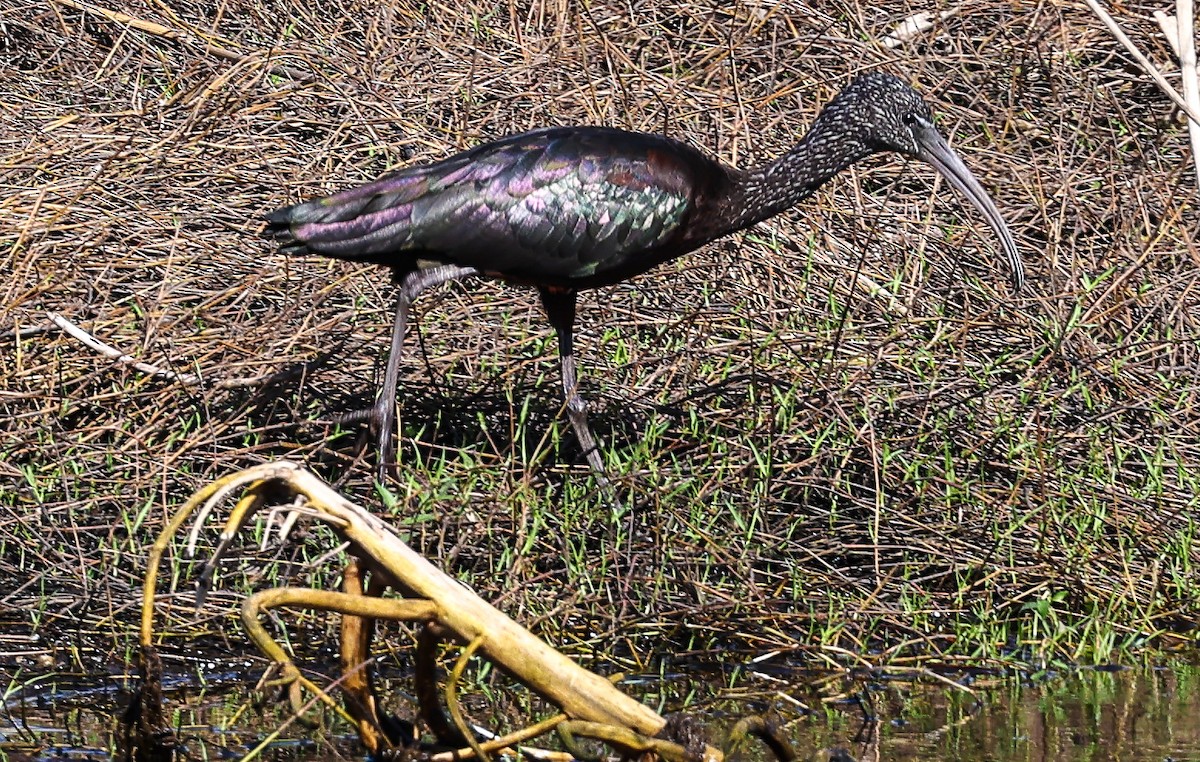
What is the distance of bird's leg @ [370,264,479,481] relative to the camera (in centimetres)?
574

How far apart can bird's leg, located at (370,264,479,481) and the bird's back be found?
0.04 m

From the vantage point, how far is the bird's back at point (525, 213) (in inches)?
224

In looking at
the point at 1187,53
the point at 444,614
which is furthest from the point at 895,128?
the point at 444,614

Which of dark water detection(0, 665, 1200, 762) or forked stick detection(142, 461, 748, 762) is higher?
forked stick detection(142, 461, 748, 762)

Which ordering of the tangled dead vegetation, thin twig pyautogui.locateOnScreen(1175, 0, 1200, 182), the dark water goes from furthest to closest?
the tangled dead vegetation
thin twig pyautogui.locateOnScreen(1175, 0, 1200, 182)
the dark water

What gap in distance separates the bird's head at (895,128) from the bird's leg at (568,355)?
0.98 m

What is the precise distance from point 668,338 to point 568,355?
0.60 m

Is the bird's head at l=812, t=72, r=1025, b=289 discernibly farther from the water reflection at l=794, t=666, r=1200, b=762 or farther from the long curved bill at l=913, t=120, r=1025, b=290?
the water reflection at l=794, t=666, r=1200, b=762

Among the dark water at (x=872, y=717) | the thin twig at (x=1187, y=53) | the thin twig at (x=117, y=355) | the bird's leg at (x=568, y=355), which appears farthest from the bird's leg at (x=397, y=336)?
the thin twig at (x=1187, y=53)

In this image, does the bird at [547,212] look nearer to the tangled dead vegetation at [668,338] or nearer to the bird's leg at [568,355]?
the bird's leg at [568,355]

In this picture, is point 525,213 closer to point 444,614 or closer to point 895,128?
point 895,128

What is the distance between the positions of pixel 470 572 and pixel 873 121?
1.97m

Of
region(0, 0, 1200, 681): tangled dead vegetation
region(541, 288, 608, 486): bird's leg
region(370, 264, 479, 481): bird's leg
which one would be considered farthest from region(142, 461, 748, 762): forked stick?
region(541, 288, 608, 486): bird's leg

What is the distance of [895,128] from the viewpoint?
5992mm
